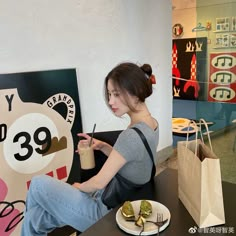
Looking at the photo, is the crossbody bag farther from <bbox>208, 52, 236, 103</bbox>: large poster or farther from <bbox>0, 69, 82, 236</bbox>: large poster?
<bbox>208, 52, 236, 103</bbox>: large poster

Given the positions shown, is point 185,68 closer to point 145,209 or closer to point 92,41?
point 92,41

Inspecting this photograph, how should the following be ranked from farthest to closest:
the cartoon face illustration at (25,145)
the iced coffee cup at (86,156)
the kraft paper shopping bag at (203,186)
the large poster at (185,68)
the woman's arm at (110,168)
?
the large poster at (185,68) → the cartoon face illustration at (25,145) → the iced coffee cup at (86,156) → the woman's arm at (110,168) → the kraft paper shopping bag at (203,186)

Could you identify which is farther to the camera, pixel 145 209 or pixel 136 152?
pixel 136 152

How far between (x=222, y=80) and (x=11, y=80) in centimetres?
240

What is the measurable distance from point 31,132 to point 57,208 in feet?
2.13

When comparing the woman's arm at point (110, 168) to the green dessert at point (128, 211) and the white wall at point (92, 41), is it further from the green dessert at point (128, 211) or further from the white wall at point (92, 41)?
the white wall at point (92, 41)

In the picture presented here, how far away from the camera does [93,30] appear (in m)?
2.02

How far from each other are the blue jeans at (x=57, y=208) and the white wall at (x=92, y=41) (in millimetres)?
758

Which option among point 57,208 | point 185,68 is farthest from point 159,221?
point 185,68

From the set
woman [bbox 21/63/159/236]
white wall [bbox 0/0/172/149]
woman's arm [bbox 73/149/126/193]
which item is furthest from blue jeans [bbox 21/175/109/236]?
white wall [bbox 0/0/172/149]

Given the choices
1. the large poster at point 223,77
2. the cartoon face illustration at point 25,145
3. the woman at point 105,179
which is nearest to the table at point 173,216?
the woman at point 105,179

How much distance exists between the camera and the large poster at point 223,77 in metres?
2.96

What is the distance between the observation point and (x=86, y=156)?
1428mm

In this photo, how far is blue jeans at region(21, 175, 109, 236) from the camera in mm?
1164
